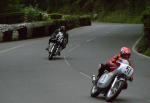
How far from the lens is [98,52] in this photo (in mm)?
35125

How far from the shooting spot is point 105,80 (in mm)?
15672

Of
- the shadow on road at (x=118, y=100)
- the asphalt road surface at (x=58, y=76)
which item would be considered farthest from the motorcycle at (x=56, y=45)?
the shadow on road at (x=118, y=100)

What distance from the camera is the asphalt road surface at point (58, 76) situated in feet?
53.6

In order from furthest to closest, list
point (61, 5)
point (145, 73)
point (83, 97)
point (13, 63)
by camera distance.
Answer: point (61, 5)
point (13, 63)
point (145, 73)
point (83, 97)

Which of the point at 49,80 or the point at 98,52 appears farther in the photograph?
the point at 98,52

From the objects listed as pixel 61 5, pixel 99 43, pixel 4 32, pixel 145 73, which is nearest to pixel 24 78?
pixel 145 73

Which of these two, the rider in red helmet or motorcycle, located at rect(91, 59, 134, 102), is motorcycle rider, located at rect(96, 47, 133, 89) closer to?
the rider in red helmet

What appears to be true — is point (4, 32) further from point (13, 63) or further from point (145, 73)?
point (145, 73)

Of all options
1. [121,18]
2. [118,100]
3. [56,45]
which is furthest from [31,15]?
[118,100]

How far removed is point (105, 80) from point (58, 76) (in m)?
6.65

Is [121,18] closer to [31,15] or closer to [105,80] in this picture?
[31,15]

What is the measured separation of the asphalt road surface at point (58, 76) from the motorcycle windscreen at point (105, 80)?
368 mm

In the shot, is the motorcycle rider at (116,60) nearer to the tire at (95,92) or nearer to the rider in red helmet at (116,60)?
the rider in red helmet at (116,60)

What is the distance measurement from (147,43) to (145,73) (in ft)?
39.4
